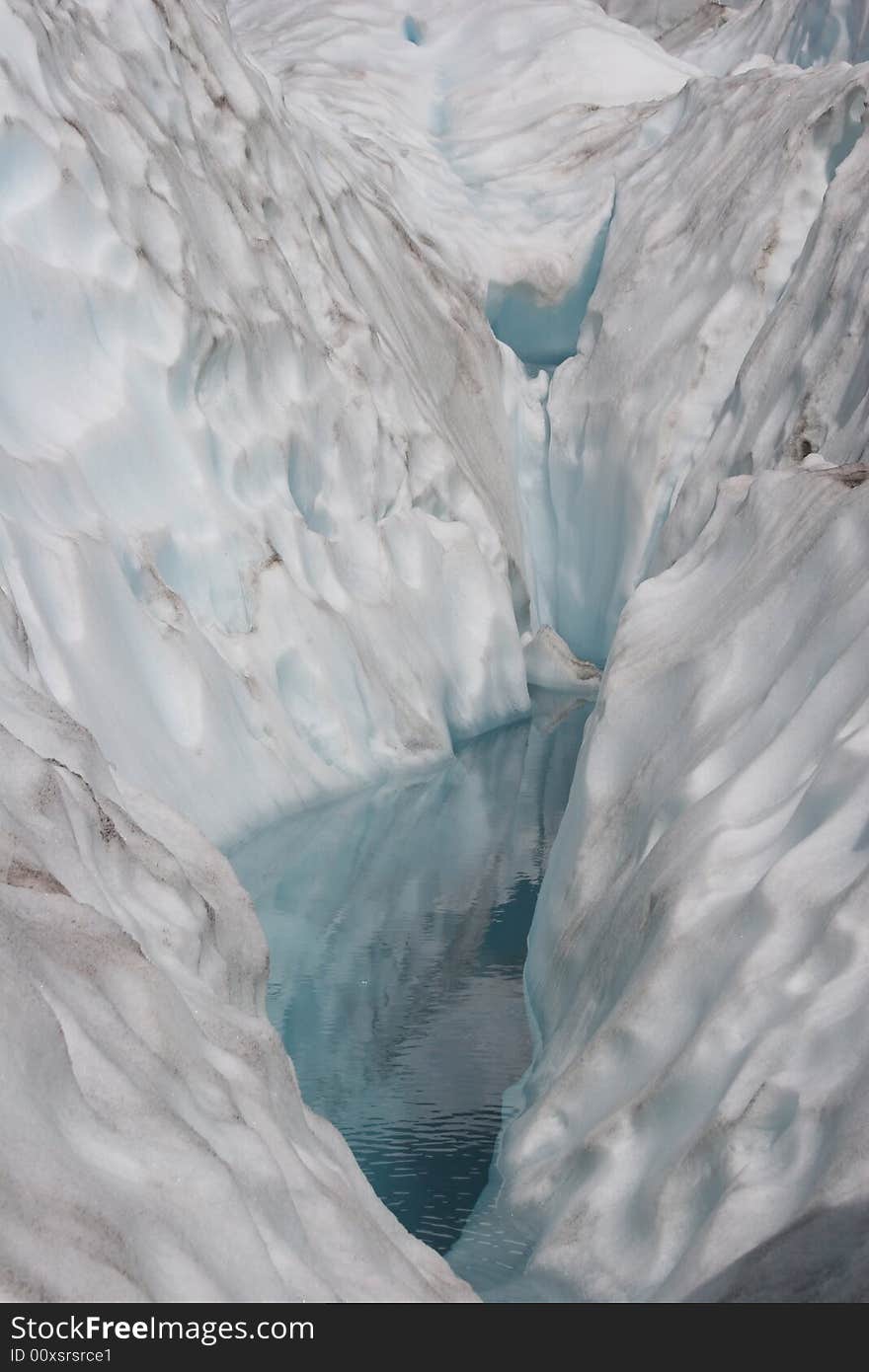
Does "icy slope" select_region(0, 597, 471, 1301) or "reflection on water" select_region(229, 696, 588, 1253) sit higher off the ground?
"icy slope" select_region(0, 597, 471, 1301)

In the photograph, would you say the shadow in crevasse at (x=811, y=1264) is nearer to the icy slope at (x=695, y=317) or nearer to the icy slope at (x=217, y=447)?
the icy slope at (x=217, y=447)

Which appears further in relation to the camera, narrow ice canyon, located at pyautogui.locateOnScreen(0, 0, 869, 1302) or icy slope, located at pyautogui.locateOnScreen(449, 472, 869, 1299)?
icy slope, located at pyautogui.locateOnScreen(449, 472, 869, 1299)

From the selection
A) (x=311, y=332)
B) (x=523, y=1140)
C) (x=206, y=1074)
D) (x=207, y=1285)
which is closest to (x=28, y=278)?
(x=311, y=332)

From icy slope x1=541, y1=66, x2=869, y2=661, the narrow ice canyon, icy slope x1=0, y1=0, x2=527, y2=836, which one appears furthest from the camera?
icy slope x1=541, y1=66, x2=869, y2=661

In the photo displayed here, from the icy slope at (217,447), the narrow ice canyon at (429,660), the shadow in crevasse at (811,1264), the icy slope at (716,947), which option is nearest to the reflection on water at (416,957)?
the narrow ice canyon at (429,660)

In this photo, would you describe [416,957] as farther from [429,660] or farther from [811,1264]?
[811,1264]

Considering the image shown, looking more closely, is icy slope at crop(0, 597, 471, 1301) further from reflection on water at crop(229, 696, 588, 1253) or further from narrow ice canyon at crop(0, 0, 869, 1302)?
reflection on water at crop(229, 696, 588, 1253)

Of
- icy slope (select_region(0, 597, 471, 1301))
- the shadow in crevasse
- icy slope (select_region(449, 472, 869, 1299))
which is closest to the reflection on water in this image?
icy slope (select_region(449, 472, 869, 1299))

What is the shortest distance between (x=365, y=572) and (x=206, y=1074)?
5.65m

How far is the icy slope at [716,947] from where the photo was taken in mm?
2893

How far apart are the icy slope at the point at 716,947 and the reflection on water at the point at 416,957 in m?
0.18

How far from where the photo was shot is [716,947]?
361 cm

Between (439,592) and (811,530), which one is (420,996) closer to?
(811,530)

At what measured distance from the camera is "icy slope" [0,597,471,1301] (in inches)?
78.3
